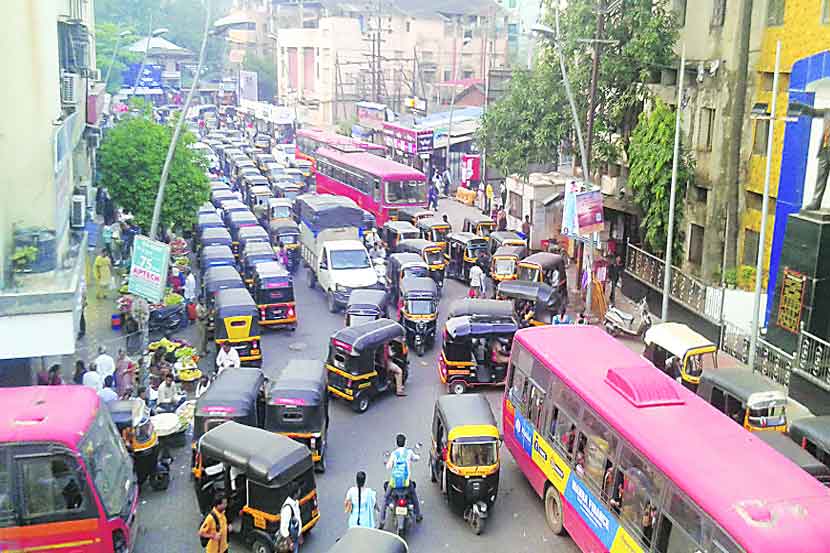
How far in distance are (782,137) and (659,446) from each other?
15.0m

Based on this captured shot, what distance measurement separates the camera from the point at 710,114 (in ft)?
86.7

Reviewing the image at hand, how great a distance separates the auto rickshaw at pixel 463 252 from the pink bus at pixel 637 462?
1390 centimetres

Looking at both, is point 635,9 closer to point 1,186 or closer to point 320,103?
point 1,186

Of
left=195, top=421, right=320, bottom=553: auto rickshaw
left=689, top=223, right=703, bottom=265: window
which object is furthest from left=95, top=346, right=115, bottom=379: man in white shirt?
left=689, top=223, right=703, bottom=265: window

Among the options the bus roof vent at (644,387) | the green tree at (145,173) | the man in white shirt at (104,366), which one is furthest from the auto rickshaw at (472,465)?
the green tree at (145,173)

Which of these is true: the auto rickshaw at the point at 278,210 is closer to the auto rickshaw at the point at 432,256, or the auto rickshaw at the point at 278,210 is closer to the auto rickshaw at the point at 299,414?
the auto rickshaw at the point at 432,256

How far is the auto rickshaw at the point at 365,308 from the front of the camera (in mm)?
21234

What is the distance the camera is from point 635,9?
26.9 m

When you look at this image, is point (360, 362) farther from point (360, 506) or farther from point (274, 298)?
point (274, 298)

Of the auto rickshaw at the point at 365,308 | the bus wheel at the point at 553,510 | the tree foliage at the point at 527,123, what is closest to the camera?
the bus wheel at the point at 553,510

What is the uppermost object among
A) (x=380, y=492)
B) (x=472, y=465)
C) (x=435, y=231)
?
(x=435, y=231)

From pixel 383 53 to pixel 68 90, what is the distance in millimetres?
54443

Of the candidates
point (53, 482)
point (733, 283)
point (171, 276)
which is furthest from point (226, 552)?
point (733, 283)

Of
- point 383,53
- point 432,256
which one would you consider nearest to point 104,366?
point 432,256
